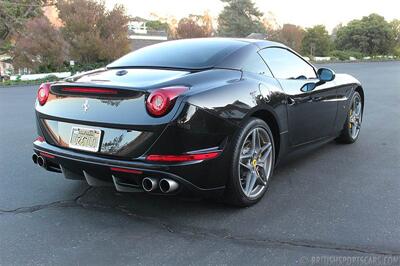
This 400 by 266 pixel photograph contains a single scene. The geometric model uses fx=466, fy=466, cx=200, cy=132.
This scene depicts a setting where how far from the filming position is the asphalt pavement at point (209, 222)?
3.08 m

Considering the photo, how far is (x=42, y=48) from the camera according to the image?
1035 inches

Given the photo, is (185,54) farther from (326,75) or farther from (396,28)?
(396,28)

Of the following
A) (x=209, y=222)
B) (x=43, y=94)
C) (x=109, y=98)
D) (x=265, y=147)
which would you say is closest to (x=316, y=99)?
(x=265, y=147)

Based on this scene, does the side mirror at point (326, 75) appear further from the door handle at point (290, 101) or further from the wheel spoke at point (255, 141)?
the wheel spoke at point (255, 141)

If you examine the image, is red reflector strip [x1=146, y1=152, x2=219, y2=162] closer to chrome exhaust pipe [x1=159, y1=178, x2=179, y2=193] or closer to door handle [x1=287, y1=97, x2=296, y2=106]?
chrome exhaust pipe [x1=159, y1=178, x2=179, y2=193]

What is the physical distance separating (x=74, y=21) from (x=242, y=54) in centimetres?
2483

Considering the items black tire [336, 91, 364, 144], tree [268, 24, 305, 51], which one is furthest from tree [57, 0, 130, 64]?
black tire [336, 91, 364, 144]

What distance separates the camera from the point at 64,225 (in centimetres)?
356

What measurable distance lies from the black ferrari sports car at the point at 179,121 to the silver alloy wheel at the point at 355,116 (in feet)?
5.85

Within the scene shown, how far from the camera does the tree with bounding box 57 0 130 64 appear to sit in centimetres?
2703

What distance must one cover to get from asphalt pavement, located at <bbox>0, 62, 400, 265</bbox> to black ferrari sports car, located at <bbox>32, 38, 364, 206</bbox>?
0.95 feet

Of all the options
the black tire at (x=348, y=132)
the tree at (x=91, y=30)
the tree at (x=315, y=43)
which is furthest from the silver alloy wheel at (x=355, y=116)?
the tree at (x=315, y=43)

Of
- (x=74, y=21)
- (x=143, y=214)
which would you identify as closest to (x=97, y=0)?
(x=74, y=21)

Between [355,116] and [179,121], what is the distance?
12.3ft
